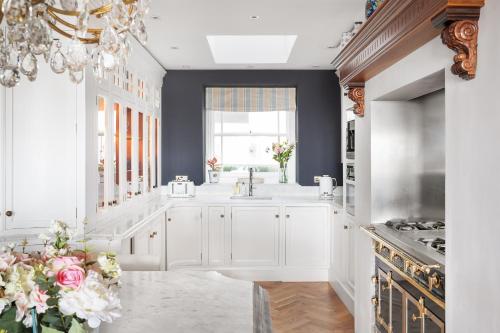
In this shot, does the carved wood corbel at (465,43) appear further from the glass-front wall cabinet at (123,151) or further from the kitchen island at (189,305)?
the glass-front wall cabinet at (123,151)

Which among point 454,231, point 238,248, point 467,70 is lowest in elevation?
point 238,248

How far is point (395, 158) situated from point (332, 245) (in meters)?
2.20

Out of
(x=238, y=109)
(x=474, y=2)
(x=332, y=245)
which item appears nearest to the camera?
(x=474, y=2)

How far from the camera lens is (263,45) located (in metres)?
5.20

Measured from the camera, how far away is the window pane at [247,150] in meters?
5.83

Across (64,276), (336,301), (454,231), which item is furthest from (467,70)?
(336,301)

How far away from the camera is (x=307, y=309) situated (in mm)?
3949

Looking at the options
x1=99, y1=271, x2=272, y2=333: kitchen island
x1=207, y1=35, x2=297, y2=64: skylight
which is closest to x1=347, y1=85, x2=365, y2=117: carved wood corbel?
x1=99, y1=271, x2=272, y2=333: kitchen island

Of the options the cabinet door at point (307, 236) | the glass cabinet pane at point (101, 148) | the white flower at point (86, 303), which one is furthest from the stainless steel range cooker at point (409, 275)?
the cabinet door at point (307, 236)

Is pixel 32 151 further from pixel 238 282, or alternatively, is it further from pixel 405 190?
pixel 405 190

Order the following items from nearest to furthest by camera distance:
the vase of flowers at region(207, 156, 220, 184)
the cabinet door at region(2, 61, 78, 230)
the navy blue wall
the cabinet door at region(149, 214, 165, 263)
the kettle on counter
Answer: the cabinet door at region(2, 61, 78, 230) → the cabinet door at region(149, 214, 165, 263) → the kettle on counter → the navy blue wall → the vase of flowers at region(207, 156, 220, 184)

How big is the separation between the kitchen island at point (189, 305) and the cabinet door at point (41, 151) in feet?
4.00

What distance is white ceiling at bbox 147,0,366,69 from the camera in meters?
3.24

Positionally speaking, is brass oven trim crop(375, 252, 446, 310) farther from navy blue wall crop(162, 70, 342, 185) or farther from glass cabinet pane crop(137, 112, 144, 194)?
navy blue wall crop(162, 70, 342, 185)
